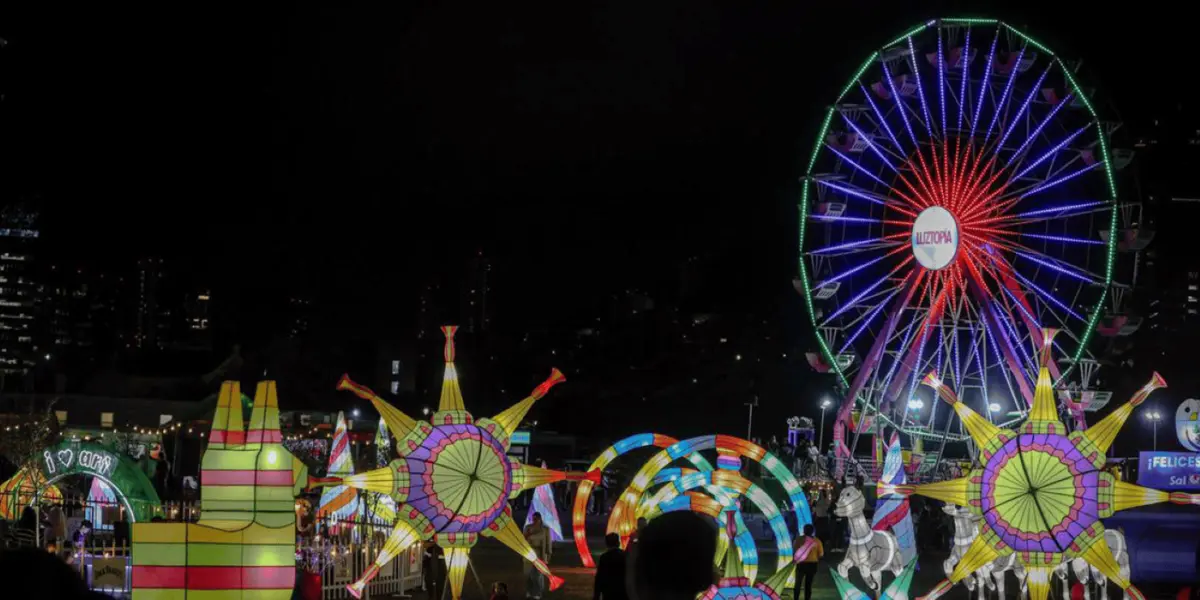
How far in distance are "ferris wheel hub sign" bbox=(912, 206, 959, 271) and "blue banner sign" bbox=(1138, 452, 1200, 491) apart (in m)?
7.26

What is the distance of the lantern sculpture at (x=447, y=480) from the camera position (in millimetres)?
18406

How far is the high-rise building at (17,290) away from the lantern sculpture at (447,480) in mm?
105601

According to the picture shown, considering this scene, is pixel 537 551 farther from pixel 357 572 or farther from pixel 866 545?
pixel 866 545

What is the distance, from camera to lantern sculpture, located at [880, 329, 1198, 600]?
17281 millimetres

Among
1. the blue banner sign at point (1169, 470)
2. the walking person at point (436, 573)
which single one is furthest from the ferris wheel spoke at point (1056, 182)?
the walking person at point (436, 573)

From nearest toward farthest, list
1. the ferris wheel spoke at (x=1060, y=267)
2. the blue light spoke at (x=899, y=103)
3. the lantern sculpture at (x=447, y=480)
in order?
the lantern sculpture at (x=447, y=480), the ferris wheel spoke at (x=1060, y=267), the blue light spoke at (x=899, y=103)

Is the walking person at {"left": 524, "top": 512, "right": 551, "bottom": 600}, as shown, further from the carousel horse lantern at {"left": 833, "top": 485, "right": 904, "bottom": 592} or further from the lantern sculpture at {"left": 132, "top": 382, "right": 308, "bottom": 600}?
the lantern sculpture at {"left": 132, "top": 382, "right": 308, "bottom": 600}

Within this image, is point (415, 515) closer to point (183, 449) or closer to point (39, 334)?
point (183, 449)

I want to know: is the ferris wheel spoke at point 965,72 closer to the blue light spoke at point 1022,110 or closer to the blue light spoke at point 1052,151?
the blue light spoke at point 1022,110

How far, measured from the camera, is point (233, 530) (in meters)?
10.1

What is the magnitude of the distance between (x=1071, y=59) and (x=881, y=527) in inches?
549

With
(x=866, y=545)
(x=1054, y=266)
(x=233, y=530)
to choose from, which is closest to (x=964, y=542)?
(x=866, y=545)

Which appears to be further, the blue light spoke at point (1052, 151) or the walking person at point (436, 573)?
the blue light spoke at point (1052, 151)

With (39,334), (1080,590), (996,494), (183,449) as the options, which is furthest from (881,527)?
(39,334)
